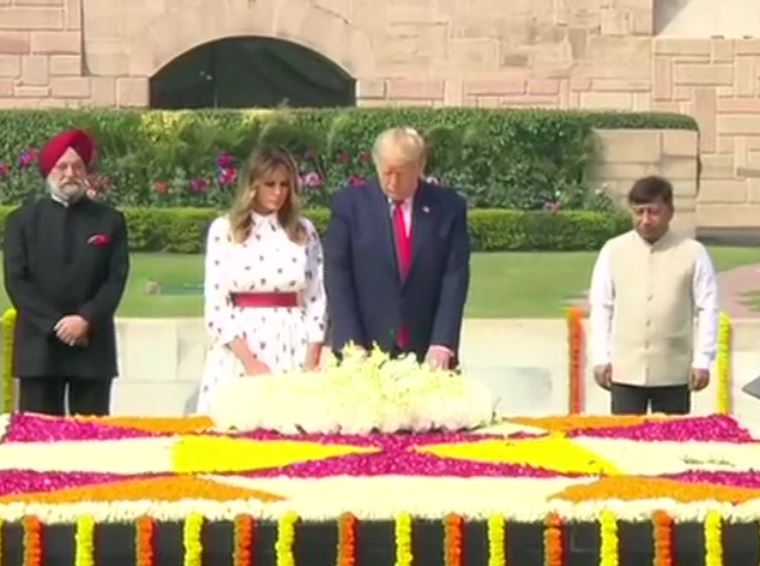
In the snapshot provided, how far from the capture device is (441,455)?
4.64 metres

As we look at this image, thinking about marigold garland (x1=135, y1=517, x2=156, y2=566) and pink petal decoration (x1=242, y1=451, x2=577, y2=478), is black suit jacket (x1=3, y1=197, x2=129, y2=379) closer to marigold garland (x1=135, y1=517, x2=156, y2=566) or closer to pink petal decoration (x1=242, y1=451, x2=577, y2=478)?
pink petal decoration (x1=242, y1=451, x2=577, y2=478)

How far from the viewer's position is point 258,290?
21.1ft

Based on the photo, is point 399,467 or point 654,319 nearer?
point 399,467

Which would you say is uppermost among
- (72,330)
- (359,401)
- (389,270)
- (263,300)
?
(389,270)

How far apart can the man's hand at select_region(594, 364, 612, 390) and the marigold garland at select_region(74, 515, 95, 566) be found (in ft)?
10.6

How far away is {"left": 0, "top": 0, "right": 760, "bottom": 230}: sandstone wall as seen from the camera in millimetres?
22219

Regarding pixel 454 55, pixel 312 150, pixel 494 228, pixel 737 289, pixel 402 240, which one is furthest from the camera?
pixel 454 55

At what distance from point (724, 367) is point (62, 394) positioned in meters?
3.23

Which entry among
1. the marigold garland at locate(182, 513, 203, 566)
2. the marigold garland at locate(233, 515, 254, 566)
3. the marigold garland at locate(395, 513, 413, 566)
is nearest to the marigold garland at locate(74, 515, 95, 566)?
the marigold garland at locate(182, 513, 203, 566)

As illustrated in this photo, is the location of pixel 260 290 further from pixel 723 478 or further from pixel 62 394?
pixel 723 478

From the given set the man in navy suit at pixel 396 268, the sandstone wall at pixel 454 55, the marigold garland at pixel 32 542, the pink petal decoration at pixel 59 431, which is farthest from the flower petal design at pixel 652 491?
the sandstone wall at pixel 454 55

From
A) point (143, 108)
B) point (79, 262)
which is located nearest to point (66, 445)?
point (79, 262)

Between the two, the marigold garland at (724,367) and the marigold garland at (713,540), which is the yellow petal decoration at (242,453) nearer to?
the marigold garland at (713,540)

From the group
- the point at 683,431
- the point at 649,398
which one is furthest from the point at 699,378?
the point at 683,431
